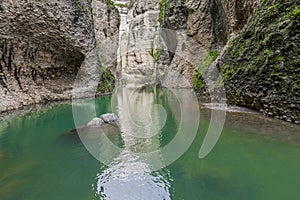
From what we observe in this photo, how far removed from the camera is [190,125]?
8398 mm

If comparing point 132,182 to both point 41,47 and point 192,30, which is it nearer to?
point 41,47

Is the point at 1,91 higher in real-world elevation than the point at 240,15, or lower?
lower

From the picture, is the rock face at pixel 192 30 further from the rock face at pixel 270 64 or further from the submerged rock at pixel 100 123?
the submerged rock at pixel 100 123

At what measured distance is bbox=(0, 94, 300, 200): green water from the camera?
365 cm

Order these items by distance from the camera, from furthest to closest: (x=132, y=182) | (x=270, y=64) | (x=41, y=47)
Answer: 1. (x=41, y=47)
2. (x=270, y=64)
3. (x=132, y=182)

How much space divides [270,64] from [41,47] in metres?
13.5

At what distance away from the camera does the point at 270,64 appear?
844cm

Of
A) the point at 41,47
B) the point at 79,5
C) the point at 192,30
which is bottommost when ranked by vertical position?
the point at 41,47

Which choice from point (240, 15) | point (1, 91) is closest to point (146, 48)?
point (240, 15)

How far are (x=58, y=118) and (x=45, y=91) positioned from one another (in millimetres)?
6571

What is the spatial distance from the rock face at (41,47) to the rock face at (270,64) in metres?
11.2

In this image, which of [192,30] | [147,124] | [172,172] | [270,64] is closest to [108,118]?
[147,124]

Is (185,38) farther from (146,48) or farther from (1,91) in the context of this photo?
(146,48)

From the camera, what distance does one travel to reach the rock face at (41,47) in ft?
40.6
